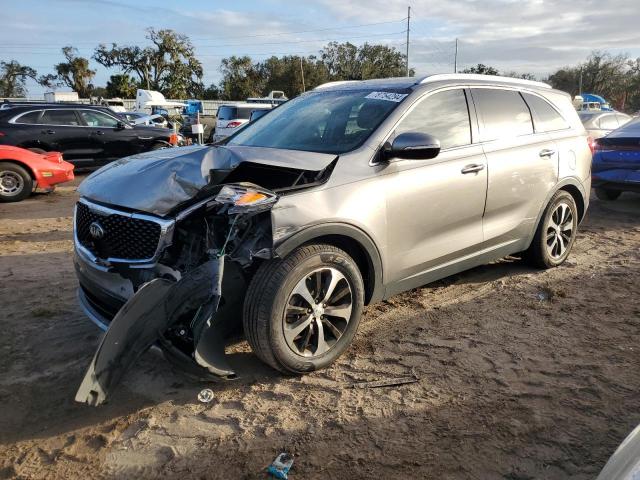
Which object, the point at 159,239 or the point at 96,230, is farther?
the point at 96,230

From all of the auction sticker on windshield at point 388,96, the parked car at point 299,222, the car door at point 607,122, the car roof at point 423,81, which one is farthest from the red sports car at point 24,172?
the car door at point 607,122

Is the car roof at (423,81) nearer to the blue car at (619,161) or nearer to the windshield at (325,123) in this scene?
the windshield at (325,123)

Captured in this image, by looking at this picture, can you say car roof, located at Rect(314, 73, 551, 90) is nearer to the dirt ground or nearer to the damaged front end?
the damaged front end

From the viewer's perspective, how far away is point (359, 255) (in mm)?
3584

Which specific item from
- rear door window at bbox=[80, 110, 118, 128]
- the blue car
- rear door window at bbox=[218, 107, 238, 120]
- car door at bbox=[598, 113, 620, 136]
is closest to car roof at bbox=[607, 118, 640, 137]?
the blue car

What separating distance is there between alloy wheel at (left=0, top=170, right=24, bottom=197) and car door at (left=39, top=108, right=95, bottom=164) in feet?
8.50

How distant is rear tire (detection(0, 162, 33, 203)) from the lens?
371 inches

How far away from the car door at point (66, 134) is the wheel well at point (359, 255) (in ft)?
35.0

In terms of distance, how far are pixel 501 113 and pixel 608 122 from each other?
9.64 m

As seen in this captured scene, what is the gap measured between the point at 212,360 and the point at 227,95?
218 ft

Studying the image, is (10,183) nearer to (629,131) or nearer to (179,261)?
(179,261)

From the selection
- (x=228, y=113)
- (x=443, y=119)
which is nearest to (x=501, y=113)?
(x=443, y=119)

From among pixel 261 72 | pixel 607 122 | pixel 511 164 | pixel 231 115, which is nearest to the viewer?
pixel 511 164

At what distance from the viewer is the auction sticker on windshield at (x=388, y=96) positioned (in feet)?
13.0
